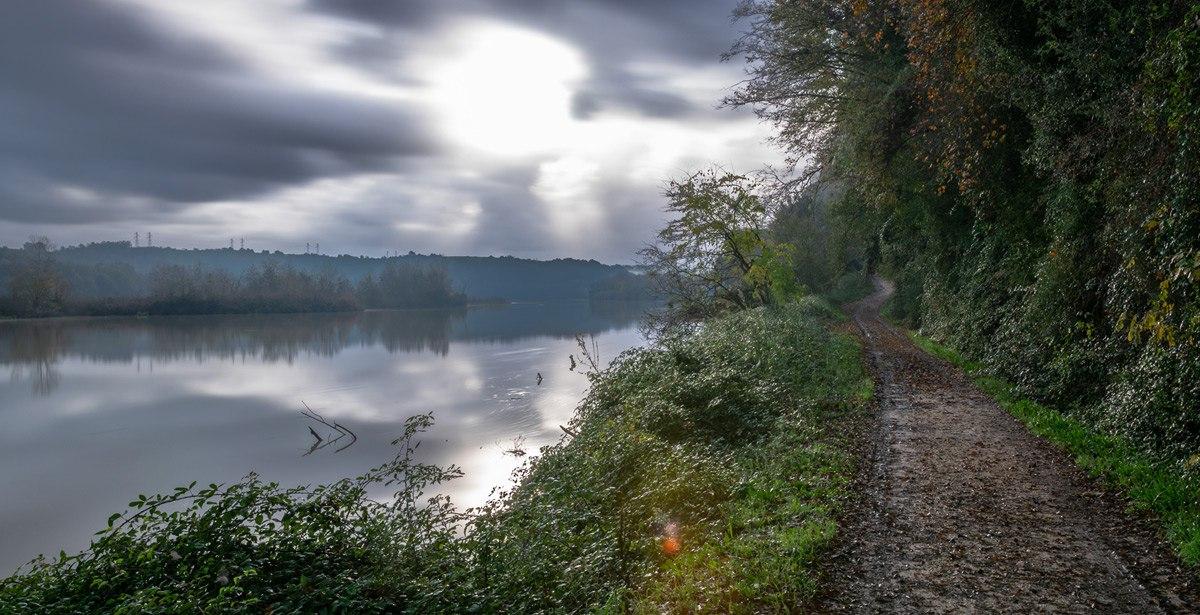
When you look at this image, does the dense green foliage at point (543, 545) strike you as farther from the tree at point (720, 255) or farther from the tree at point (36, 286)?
the tree at point (36, 286)

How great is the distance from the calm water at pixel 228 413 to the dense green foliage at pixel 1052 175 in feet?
34.2

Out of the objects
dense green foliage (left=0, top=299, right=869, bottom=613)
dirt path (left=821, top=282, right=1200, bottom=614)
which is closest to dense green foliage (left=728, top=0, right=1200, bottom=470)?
dirt path (left=821, top=282, right=1200, bottom=614)

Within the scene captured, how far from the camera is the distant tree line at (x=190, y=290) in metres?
64.2

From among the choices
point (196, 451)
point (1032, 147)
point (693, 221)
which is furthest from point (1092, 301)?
point (196, 451)

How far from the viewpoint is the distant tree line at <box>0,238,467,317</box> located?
64250 mm

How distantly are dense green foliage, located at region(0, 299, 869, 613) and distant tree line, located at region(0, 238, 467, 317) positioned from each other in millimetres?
72587

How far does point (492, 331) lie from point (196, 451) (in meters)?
43.3

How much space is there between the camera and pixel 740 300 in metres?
28.5

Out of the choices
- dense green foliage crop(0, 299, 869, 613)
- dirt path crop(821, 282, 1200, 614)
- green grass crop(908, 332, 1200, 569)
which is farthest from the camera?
dense green foliage crop(0, 299, 869, 613)

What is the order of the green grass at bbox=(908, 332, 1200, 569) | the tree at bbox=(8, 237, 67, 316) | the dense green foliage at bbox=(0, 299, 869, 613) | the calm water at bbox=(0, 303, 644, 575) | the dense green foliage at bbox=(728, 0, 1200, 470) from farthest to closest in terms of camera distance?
the tree at bbox=(8, 237, 67, 316) → the calm water at bbox=(0, 303, 644, 575) → the dense green foliage at bbox=(728, 0, 1200, 470) → the dense green foliage at bbox=(0, 299, 869, 613) → the green grass at bbox=(908, 332, 1200, 569)

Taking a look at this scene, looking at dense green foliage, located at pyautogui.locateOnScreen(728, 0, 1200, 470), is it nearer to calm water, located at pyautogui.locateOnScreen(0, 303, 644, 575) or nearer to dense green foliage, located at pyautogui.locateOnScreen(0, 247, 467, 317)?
calm water, located at pyautogui.locateOnScreen(0, 303, 644, 575)

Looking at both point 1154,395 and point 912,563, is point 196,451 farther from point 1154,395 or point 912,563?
point 1154,395

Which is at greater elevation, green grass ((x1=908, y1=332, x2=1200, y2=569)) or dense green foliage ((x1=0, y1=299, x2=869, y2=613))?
green grass ((x1=908, y1=332, x2=1200, y2=569))

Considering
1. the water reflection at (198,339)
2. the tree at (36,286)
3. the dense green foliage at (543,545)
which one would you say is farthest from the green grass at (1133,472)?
the tree at (36,286)
